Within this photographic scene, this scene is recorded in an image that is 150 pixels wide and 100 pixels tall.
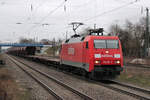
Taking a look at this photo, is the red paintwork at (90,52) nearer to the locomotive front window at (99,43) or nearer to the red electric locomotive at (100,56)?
the red electric locomotive at (100,56)

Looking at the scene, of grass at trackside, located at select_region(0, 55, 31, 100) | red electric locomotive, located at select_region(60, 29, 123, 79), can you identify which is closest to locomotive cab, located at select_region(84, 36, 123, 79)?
red electric locomotive, located at select_region(60, 29, 123, 79)

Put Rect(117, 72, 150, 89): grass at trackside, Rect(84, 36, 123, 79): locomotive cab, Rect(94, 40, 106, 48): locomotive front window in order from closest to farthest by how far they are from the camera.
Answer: Rect(117, 72, 150, 89): grass at trackside → Rect(84, 36, 123, 79): locomotive cab → Rect(94, 40, 106, 48): locomotive front window

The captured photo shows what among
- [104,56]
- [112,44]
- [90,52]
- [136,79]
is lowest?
[136,79]

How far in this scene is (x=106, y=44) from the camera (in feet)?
48.7

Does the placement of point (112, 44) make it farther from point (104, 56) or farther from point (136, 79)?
point (136, 79)

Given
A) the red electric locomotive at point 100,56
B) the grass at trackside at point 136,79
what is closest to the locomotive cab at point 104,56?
the red electric locomotive at point 100,56

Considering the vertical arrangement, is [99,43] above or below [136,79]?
above

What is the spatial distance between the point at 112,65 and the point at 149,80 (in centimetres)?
246

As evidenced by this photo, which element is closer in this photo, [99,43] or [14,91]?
[14,91]

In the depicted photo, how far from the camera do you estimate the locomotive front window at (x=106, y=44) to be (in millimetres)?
14683

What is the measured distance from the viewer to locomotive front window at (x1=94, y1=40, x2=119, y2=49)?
14.7 meters

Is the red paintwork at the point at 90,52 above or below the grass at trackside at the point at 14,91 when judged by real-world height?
above

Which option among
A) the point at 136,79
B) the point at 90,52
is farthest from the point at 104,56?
the point at 136,79

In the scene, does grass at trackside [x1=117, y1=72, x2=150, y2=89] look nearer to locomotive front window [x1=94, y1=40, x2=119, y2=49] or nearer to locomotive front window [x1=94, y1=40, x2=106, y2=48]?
locomotive front window [x1=94, y1=40, x2=119, y2=49]
